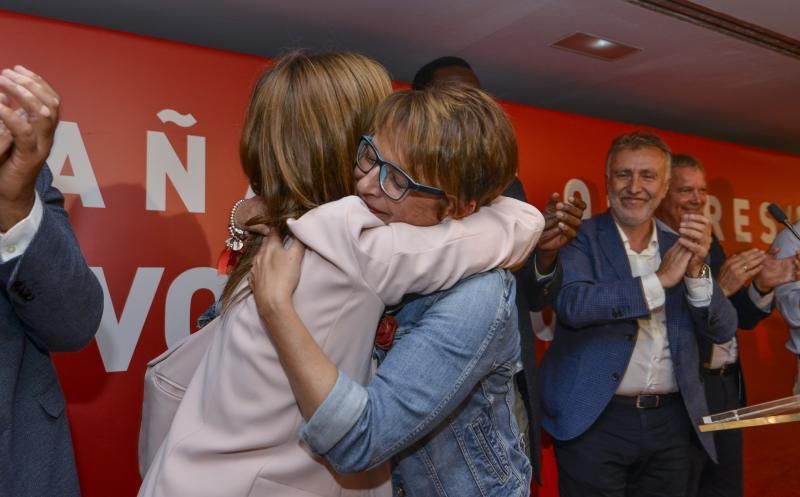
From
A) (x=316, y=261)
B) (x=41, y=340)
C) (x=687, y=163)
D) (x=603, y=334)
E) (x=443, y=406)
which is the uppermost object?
(x=687, y=163)

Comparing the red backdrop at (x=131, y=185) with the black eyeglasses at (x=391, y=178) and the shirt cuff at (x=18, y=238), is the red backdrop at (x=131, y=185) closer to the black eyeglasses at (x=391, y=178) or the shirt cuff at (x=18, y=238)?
the shirt cuff at (x=18, y=238)

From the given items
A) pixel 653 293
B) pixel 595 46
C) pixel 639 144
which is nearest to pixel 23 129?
pixel 653 293

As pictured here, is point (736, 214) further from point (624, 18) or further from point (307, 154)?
point (307, 154)

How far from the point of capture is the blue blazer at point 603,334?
99.5 inches

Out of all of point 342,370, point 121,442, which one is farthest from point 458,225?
point 121,442

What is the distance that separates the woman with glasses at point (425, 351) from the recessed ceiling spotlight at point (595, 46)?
7.72ft

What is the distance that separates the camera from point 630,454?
8.46 feet

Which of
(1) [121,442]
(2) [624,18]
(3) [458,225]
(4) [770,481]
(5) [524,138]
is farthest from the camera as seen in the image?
(4) [770,481]

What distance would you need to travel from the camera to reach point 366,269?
1.01 metres

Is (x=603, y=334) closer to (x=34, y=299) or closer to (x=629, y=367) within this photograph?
(x=629, y=367)

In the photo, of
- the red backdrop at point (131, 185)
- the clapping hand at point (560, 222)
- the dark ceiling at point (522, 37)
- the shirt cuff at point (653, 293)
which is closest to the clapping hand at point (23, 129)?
the red backdrop at point (131, 185)

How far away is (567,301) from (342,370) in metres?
1.70

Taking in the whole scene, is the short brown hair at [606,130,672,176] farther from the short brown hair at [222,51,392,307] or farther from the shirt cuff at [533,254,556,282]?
the short brown hair at [222,51,392,307]

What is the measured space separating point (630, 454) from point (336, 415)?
77.3 inches
